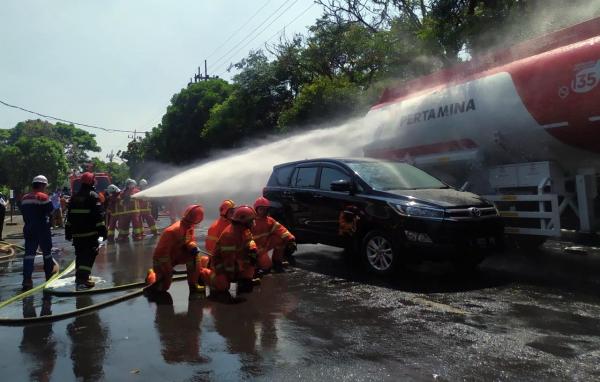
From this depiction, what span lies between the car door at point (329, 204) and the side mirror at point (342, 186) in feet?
0.46

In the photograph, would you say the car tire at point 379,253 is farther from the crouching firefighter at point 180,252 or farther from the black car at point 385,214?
the crouching firefighter at point 180,252

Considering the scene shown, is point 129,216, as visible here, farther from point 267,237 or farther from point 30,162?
point 30,162

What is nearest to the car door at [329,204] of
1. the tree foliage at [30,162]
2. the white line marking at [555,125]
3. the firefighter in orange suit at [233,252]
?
the firefighter in orange suit at [233,252]

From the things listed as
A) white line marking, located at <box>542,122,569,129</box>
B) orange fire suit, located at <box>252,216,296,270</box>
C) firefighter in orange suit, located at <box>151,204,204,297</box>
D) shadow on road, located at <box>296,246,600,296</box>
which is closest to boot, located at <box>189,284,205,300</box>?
firefighter in orange suit, located at <box>151,204,204,297</box>

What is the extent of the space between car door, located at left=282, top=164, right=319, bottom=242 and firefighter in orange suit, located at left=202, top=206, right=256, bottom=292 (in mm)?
2004

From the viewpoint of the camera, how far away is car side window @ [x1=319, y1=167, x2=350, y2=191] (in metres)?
7.49

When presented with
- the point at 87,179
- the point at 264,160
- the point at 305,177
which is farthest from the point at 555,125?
the point at 264,160

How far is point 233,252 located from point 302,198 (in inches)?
95.4

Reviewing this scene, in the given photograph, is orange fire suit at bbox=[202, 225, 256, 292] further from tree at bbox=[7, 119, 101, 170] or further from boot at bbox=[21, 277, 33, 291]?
tree at bbox=[7, 119, 101, 170]

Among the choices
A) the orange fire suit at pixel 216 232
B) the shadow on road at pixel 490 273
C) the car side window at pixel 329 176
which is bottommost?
the shadow on road at pixel 490 273

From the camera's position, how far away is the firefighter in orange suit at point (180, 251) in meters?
6.00

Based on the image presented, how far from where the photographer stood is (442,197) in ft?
20.9

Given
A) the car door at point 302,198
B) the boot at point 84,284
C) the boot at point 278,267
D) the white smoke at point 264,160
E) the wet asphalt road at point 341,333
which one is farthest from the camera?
the white smoke at point 264,160

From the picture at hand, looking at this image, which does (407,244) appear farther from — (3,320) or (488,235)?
(3,320)
